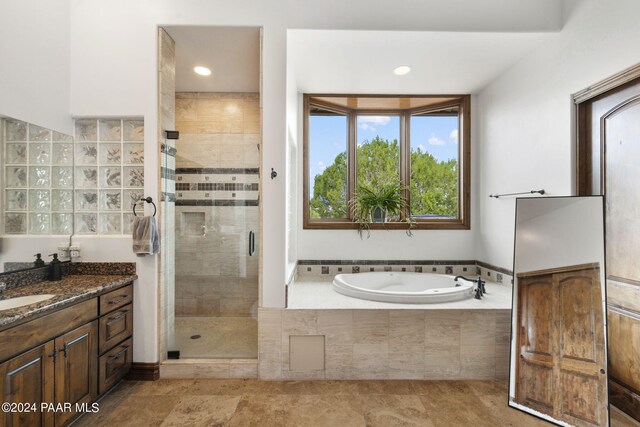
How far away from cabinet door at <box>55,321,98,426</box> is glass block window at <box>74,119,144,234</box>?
0.80 meters

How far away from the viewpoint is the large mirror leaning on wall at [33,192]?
6.17 ft

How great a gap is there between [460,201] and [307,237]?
182 centimetres

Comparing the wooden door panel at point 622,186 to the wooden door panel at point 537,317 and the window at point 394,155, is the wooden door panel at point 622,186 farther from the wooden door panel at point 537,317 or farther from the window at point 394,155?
the window at point 394,155

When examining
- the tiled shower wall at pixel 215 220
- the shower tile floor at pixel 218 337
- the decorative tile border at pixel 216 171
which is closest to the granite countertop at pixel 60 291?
the tiled shower wall at pixel 215 220

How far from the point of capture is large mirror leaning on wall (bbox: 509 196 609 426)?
5.63 ft

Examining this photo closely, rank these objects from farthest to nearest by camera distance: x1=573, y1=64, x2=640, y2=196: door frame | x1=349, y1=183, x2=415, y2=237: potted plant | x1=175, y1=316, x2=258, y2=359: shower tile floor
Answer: x1=349, y1=183, x2=415, y2=237: potted plant → x1=175, y1=316, x2=258, y2=359: shower tile floor → x1=573, y1=64, x2=640, y2=196: door frame

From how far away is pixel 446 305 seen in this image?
243cm

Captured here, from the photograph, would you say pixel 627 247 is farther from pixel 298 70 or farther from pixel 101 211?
pixel 101 211

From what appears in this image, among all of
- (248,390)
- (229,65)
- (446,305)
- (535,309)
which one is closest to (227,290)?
(248,390)

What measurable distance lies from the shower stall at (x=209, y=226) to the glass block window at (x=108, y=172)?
0.22 meters

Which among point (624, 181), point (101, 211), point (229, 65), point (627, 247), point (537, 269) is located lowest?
point (537, 269)

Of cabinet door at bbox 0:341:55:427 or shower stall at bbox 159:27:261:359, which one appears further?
shower stall at bbox 159:27:261:359

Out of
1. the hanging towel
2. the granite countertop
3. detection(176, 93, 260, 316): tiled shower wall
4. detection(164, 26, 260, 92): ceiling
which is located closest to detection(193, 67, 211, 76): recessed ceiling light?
detection(164, 26, 260, 92): ceiling

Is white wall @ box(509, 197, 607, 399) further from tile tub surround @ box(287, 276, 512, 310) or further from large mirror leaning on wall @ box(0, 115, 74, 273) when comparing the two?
large mirror leaning on wall @ box(0, 115, 74, 273)
